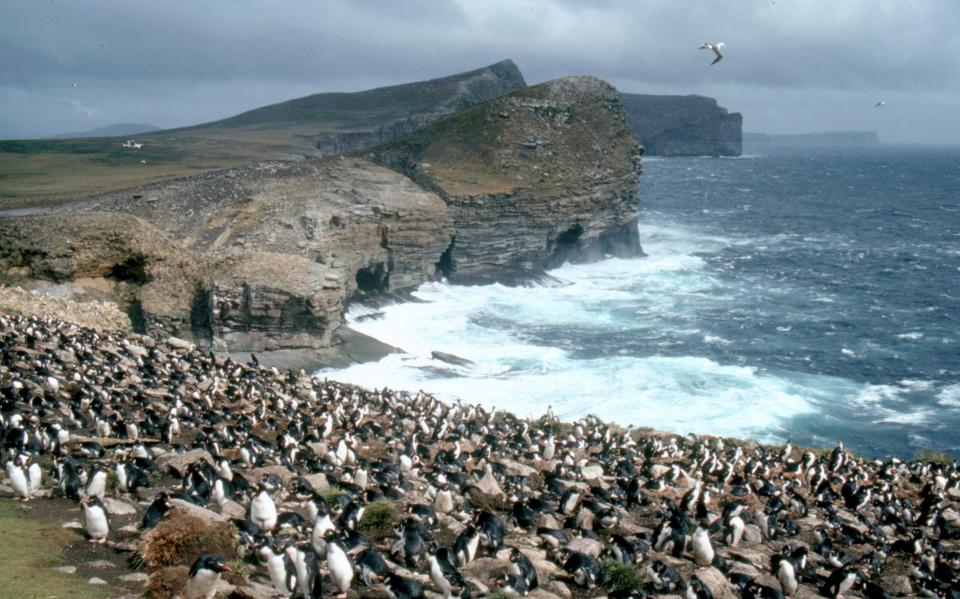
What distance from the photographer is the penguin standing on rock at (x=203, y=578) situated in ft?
35.9

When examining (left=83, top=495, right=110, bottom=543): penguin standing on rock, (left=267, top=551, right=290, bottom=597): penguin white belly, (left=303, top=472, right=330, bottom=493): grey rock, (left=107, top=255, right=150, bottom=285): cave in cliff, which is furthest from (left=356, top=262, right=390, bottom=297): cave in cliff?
(left=267, top=551, right=290, bottom=597): penguin white belly

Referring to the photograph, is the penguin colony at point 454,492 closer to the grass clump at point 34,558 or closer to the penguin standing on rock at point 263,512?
the penguin standing on rock at point 263,512

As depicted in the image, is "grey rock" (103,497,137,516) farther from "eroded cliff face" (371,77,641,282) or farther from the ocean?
"eroded cliff face" (371,77,641,282)

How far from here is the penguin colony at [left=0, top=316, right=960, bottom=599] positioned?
45.5 feet

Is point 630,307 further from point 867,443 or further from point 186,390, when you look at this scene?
point 186,390

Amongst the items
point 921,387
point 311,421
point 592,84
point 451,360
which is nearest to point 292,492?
point 311,421

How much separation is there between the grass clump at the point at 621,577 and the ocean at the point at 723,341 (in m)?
25.3

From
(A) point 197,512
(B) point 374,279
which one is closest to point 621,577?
(A) point 197,512

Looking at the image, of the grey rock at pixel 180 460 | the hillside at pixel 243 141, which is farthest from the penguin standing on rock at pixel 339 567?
the hillside at pixel 243 141

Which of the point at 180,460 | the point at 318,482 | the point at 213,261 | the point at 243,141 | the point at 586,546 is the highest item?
the point at 243,141

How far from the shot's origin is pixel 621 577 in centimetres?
1402

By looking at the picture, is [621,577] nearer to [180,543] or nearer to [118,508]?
[180,543]

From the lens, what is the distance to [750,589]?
1404 cm

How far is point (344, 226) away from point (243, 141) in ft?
325
